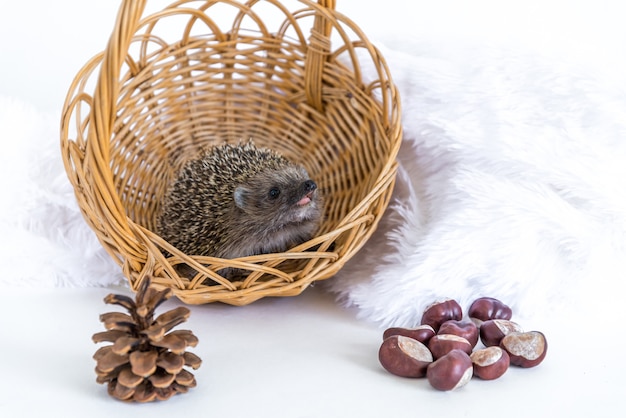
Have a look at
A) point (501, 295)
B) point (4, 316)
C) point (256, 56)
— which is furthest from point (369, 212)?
point (4, 316)

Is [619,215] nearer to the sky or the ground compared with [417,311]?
nearer to the sky

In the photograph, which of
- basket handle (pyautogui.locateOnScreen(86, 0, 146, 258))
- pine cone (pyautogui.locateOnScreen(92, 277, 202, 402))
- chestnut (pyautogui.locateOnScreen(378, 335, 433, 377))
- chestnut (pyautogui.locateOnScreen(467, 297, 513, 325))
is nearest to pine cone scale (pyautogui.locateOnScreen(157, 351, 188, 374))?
pine cone (pyautogui.locateOnScreen(92, 277, 202, 402))

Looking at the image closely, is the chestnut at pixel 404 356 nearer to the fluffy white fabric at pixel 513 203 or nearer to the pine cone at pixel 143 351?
the fluffy white fabric at pixel 513 203

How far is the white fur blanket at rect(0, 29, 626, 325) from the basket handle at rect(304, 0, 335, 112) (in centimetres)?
27

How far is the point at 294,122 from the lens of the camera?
9.37 ft

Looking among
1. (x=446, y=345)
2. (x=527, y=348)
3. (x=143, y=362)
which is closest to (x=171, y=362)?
(x=143, y=362)

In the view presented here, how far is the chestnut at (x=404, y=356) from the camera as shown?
182 centimetres

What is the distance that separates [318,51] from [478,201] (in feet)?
2.56

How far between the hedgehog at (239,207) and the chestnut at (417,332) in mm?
519

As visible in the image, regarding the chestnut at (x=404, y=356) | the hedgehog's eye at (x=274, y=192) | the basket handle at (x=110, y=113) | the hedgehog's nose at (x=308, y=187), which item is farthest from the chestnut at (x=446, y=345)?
the basket handle at (x=110, y=113)

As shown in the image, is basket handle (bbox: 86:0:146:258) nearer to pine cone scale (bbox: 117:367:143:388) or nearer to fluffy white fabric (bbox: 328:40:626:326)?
pine cone scale (bbox: 117:367:143:388)

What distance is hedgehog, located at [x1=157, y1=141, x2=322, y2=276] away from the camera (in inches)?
91.5

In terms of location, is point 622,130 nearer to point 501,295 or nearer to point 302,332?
point 501,295

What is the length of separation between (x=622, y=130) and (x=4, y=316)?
6.34 ft
